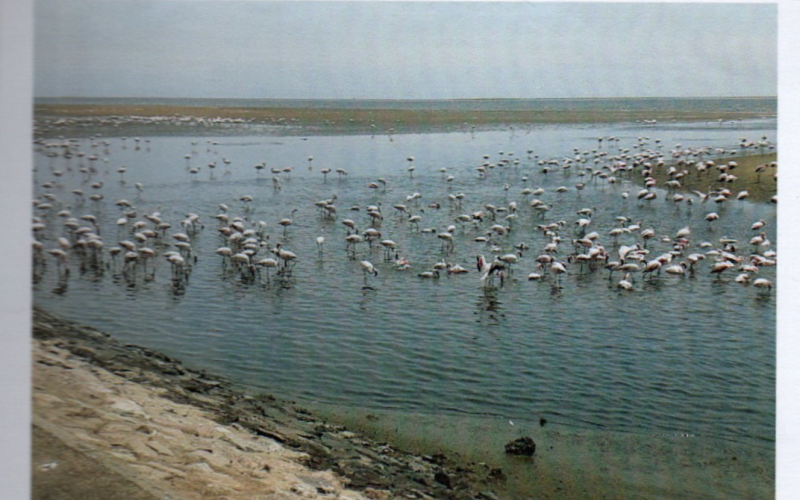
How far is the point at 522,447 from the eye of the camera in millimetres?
4570

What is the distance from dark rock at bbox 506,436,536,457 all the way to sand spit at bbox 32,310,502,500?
0.52 feet

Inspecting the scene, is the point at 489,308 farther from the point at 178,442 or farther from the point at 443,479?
the point at 178,442

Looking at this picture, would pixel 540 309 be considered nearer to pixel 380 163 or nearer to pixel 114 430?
pixel 380 163

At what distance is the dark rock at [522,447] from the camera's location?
4566 millimetres

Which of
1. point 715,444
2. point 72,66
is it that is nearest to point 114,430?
point 72,66

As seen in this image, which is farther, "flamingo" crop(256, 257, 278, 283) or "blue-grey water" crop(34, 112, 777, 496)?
"flamingo" crop(256, 257, 278, 283)

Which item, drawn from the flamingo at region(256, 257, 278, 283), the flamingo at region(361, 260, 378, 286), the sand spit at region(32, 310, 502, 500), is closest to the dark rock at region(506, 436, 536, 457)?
the sand spit at region(32, 310, 502, 500)

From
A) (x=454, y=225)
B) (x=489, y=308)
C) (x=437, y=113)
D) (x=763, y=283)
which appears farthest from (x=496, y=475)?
(x=437, y=113)

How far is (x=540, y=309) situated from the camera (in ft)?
16.4

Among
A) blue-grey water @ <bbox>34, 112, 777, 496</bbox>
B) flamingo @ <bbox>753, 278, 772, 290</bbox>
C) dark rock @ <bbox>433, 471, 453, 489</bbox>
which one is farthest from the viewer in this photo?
flamingo @ <bbox>753, 278, 772, 290</bbox>

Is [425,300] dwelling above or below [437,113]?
below

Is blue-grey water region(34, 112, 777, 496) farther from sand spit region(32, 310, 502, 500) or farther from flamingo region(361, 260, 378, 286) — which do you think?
sand spit region(32, 310, 502, 500)

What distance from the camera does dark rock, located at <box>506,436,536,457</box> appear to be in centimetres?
457

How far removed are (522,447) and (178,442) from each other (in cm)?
183
